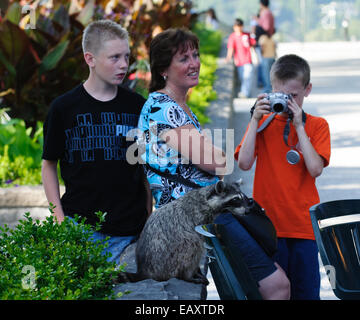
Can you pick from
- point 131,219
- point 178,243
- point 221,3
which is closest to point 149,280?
point 178,243

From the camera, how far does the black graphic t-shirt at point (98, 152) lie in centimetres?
367

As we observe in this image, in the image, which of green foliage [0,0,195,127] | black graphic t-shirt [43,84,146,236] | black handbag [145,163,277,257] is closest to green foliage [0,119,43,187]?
green foliage [0,0,195,127]

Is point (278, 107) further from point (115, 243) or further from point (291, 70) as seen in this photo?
point (115, 243)

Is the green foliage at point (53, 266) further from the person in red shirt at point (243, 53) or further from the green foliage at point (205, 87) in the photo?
the person in red shirt at point (243, 53)

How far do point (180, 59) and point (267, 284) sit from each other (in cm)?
128

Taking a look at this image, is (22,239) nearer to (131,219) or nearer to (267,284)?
(131,219)

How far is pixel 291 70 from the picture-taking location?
355 cm

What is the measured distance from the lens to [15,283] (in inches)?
110

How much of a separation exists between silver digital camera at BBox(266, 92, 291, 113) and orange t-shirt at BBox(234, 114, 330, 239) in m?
0.30

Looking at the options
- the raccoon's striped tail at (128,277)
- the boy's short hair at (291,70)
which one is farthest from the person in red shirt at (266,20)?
the raccoon's striped tail at (128,277)

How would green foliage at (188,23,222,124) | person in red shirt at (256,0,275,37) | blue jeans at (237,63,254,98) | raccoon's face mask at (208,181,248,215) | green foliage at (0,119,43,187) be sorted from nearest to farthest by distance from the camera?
1. raccoon's face mask at (208,181,248,215)
2. green foliage at (0,119,43,187)
3. green foliage at (188,23,222,124)
4. blue jeans at (237,63,254,98)
5. person in red shirt at (256,0,275,37)

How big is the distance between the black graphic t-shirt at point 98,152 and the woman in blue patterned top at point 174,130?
0.72 ft

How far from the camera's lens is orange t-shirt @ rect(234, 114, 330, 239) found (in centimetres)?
354

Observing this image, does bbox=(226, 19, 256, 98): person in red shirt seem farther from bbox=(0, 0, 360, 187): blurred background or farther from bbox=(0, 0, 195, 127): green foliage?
bbox=(0, 0, 195, 127): green foliage
